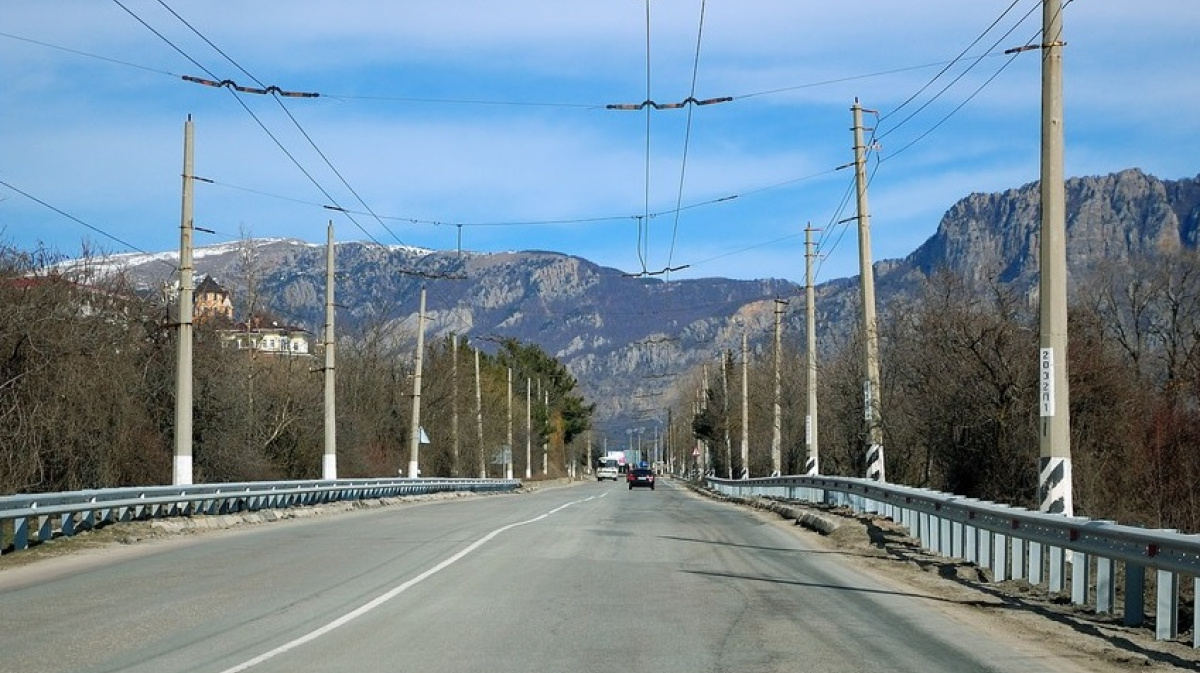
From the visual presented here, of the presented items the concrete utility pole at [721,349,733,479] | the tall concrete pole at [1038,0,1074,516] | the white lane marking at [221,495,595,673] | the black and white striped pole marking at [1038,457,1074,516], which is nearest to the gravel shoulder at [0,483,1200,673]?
the black and white striped pole marking at [1038,457,1074,516]

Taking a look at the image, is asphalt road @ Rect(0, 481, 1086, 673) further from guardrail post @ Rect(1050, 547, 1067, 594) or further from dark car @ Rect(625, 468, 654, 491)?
dark car @ Rect(625, 468, 654, 491)

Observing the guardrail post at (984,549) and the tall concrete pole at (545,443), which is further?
the tall concrete pole at (545,443)

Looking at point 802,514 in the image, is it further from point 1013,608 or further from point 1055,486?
point 1013,608

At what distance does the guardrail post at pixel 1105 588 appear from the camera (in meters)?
13.6

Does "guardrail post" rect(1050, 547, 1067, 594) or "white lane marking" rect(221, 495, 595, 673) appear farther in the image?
"guardrail post" rect(1050, 547, 1067, 594)

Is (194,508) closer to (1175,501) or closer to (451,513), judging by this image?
(451,513)

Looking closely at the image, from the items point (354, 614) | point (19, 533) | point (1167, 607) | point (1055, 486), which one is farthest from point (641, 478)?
point (1167, 607)

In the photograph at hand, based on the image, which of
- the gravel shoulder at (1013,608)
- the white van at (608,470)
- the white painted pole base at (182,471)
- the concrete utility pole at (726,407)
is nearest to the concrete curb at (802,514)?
the gravel shoulder at (1013,608)

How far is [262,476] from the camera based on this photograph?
50938 millimetres

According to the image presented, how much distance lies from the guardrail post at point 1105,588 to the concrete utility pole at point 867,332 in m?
18.1

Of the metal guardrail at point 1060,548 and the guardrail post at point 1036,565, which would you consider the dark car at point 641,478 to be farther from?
the guardrail post at point 1036,565

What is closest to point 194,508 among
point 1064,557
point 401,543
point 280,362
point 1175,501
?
point 401,543

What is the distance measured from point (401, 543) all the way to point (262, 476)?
29.1 meters

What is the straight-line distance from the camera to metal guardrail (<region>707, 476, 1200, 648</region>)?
38.8ft
